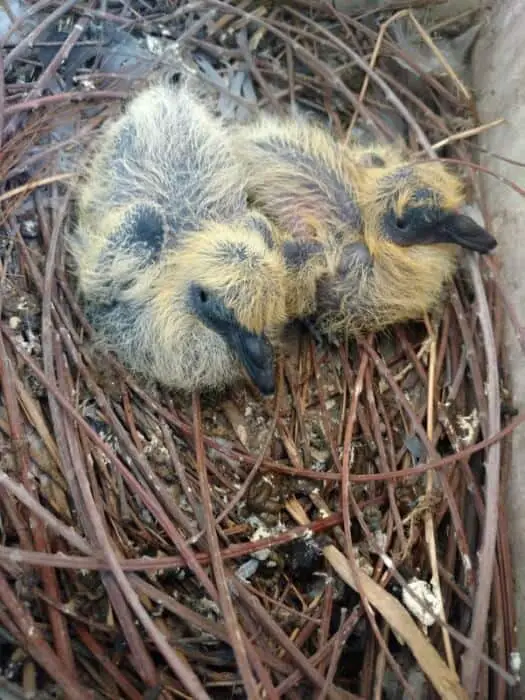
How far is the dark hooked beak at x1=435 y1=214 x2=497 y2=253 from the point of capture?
5.13ft

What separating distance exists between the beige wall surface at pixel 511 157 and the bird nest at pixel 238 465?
0.04 metres

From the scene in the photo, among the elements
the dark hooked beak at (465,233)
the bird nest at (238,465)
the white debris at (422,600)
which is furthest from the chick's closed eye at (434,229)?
the white debris at (422,600)

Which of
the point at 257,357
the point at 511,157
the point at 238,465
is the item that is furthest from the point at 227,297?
the point at 511,157

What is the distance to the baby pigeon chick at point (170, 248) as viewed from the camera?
4.79ft

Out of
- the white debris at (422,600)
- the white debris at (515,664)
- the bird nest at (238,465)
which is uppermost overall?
the bird nest at (238,465)

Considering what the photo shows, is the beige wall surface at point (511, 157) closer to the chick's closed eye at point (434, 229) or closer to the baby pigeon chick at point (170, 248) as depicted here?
the chick's closed eye at point (434, 229)

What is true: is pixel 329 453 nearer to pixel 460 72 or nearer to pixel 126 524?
pixel 126 524

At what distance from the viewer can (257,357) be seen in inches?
55.5

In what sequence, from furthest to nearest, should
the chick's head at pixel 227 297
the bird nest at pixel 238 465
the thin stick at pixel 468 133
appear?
the thin stick at pixel 468 133 → the chick's head at pixel 227 297 → the bird nest at pixel 238 465

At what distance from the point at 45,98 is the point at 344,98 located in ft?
2.57

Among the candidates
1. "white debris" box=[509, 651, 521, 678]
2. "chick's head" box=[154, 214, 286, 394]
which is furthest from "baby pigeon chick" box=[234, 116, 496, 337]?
"white debris" box=[509, 651, 521, 678]

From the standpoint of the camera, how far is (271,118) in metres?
1.83

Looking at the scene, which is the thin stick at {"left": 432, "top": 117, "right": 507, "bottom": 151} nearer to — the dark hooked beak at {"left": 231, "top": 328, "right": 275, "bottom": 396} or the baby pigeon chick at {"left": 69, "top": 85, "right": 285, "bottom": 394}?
the baby pigeon chick at {"left": 69, "top": 85, "right": 285, "bottom": 394}

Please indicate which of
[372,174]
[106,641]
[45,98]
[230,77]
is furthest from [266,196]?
[106,641]
